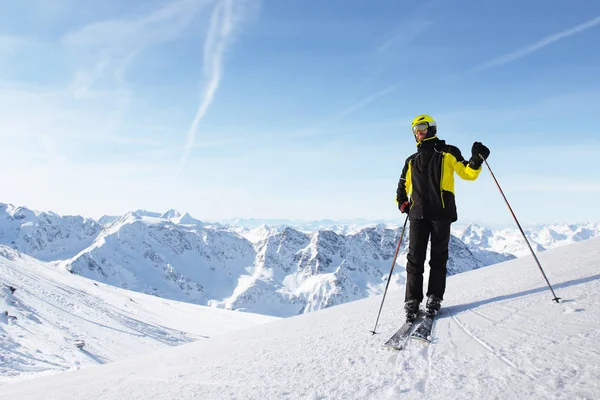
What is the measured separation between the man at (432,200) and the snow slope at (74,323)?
15.9 m

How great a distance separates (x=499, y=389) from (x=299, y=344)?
2.91m

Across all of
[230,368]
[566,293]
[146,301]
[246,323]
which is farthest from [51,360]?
[146,301]

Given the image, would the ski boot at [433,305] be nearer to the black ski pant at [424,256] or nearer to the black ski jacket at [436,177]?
the black ski pant at [424,256]

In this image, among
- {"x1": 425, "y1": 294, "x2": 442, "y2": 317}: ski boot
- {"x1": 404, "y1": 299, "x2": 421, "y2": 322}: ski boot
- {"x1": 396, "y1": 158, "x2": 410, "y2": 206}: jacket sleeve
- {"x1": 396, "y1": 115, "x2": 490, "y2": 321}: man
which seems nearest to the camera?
{"x1": 404, "y1": 299, "x2": 421, "y2": 322}: ski boot

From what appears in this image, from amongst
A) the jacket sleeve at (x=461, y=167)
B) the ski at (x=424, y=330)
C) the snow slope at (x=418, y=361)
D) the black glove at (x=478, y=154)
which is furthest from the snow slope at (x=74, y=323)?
the black glove at (x=478, y=154)

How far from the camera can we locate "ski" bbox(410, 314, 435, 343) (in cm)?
419

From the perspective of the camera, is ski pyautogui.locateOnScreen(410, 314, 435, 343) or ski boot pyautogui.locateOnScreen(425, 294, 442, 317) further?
ski boot pyautogui.locateOnScreen(425, 294, 442, 317)

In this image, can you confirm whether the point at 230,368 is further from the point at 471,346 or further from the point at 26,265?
the point at 26,265

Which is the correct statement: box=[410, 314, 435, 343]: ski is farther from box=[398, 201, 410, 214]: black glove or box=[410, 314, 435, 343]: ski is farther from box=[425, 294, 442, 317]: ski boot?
box=[398, 201, 410, 214]: black glove

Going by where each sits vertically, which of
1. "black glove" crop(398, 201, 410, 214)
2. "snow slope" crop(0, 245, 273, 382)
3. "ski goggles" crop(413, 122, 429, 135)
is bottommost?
"snow slope" crop(0, 245, 273, 382)

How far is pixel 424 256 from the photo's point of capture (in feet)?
18.7

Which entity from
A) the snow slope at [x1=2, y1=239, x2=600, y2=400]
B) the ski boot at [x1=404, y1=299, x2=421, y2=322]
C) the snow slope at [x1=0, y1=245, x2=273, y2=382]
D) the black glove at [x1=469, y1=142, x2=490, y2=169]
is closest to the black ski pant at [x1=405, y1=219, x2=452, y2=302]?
the ski boot at [x1=404, y1=299, x2=421, y2=322]

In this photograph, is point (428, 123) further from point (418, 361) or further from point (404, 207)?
point (418, 361)

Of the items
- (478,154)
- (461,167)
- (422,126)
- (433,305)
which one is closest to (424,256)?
(433,305)
